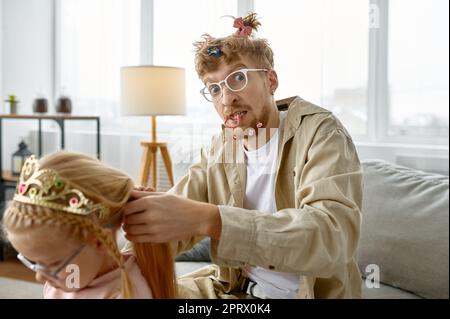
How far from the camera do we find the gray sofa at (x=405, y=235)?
1.55 m

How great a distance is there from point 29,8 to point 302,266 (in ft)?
12.2

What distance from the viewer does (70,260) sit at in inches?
31.0

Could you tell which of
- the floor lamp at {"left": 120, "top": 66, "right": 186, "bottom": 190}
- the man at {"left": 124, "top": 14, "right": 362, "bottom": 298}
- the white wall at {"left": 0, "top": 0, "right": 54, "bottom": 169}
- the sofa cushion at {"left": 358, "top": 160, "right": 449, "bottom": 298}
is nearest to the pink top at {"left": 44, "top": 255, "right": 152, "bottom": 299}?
the man at {"left": 124, "top": 14, "right": 362, "bottom": 298}

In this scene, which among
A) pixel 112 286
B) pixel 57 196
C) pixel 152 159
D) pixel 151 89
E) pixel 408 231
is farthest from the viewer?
pixel 152 159

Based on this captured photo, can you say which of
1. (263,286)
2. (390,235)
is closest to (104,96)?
(390,235)

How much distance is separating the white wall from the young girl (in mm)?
3362

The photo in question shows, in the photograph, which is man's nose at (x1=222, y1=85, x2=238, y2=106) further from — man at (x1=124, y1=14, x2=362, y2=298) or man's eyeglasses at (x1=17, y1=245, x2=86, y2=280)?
man's eyeglasses at (x1=17, y1=245, x2=86, y2=280)

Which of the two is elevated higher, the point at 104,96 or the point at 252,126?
the point at 104,96

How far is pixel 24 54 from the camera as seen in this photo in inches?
154

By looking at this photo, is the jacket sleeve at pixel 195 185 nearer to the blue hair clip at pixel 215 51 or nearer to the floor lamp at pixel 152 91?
the blue hair clip at pixel 215 51

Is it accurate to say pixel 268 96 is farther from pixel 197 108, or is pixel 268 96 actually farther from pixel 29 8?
pixel 29 8

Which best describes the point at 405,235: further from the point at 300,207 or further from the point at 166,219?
the point at 166,219

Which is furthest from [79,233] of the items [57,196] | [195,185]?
[195,185]

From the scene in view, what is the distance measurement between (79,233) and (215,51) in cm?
49
